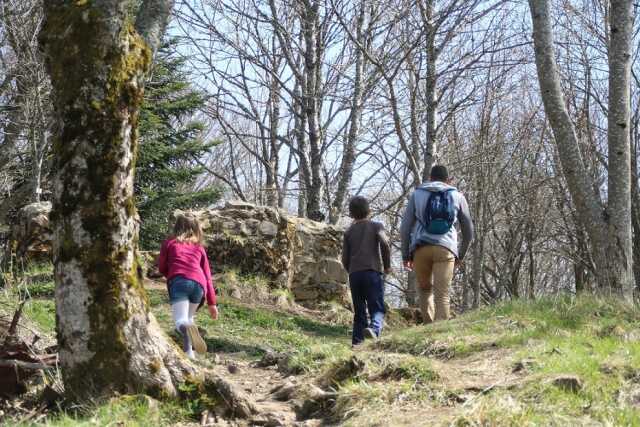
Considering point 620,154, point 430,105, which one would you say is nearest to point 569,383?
point 620,154

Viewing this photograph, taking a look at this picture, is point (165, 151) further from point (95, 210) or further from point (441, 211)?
point (95, 210)

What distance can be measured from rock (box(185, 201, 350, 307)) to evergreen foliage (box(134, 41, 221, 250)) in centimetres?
653

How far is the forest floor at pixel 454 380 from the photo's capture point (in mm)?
3617

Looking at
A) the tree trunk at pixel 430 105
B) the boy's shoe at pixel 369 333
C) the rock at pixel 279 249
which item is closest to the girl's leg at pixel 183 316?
the boy's shoe at pixel 369 333

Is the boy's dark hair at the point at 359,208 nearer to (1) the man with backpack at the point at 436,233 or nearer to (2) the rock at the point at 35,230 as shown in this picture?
(1) the man with backpack at the point at 436,233

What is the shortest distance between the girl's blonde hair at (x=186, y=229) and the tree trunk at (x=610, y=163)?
13.2ft

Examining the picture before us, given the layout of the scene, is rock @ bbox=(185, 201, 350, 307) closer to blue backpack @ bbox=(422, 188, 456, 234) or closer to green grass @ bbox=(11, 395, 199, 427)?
blue backpack @ bbox=(422, 188, 456, 234)

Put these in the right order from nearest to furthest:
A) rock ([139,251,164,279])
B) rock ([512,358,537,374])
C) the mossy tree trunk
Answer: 1. the mossy tree trunk
2. rock ([512,358,537,374])
3. rock ([139,251,164,279])

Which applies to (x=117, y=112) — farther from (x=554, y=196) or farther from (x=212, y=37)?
(x=554, y=196)

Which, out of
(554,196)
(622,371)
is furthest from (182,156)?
(622,371)

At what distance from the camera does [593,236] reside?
732cm

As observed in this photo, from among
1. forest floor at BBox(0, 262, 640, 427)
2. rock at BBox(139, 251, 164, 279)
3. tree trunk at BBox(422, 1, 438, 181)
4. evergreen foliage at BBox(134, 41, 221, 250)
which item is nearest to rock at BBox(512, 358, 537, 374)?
forest floor at BBox(0, 262, 640, 427)

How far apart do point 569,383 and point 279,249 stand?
876cm

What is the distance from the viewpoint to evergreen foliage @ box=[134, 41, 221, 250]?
1886 cm
